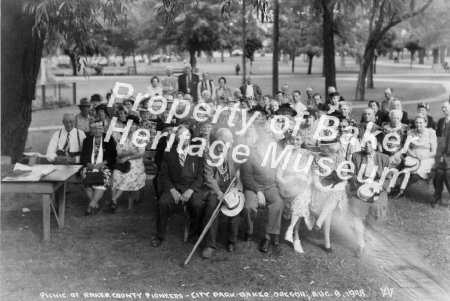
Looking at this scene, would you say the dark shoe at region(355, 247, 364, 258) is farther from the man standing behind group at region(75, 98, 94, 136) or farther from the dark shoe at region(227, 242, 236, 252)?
the man standing behind group at region(75, 98, 94, 136)

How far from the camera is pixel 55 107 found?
23078 millimetres

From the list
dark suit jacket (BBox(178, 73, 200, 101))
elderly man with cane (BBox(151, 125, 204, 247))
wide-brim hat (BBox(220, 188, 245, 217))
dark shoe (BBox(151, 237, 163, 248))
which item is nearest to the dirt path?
wide-brim hat (BBox(220, 188, 245, 217))

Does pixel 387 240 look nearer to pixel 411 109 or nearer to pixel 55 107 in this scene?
pixel 411 109

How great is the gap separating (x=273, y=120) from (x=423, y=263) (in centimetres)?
306

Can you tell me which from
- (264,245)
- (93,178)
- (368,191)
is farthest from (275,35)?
(264,245)

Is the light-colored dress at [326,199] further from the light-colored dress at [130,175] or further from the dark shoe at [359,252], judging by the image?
the light-colored dress at [130,175]

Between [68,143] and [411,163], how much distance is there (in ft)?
18.1

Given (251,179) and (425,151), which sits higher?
(425,151)

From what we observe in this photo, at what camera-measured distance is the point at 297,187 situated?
6.86 meters

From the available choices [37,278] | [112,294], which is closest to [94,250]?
[37,278]

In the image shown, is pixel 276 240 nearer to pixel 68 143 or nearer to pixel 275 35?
pixel 68 143

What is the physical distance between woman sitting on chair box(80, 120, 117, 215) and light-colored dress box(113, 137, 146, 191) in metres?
0.12

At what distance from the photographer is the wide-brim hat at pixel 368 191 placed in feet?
22.1

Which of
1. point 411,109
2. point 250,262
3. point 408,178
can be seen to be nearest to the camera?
point 250,262
